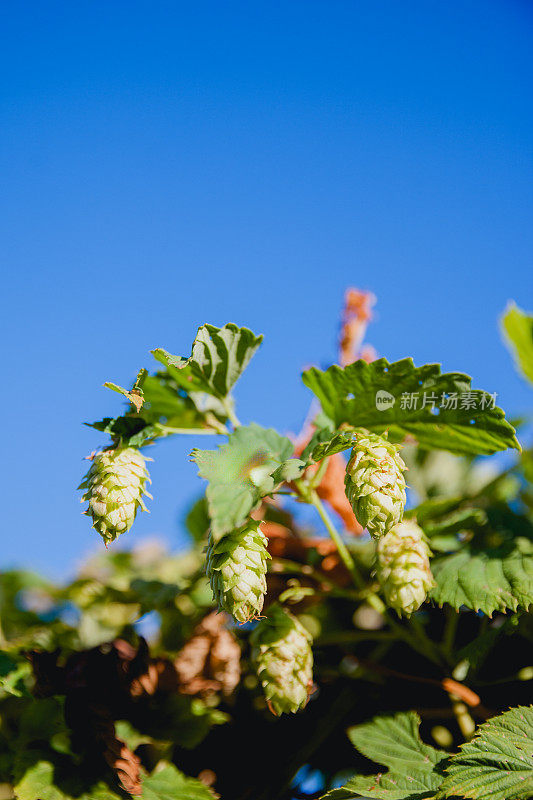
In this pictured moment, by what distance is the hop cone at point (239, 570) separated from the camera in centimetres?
89

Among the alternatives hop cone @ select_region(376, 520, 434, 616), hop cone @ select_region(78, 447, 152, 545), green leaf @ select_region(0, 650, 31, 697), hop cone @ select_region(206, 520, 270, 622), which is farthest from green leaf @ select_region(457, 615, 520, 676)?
green leaf @ select_region(0, 650, 31, 697)

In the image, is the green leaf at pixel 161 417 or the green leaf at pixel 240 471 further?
the green leaf at pixel 161 417

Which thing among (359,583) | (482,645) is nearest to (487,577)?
(482,645)

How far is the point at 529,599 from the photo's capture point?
104cm

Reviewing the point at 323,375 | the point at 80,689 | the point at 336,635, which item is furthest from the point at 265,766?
the point at 323,375

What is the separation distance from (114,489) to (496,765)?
721 millimetres

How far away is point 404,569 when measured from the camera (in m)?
1.04

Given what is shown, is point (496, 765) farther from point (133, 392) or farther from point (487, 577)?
point (133, 392)

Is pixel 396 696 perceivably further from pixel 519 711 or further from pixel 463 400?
pixel 463 400

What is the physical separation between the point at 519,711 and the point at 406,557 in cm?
30

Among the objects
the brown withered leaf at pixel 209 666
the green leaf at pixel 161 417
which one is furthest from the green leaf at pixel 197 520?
the green leaf at pixel 161 417

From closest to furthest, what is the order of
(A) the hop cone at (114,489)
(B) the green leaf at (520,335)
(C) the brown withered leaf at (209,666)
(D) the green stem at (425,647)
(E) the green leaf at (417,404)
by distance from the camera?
1. (A) the hop cone at (114,489)
2. (E) the green leaf at (417,404)
3. (D) the green stem at (425,647)
4. (C) the brown withered leaf at (209,666)
5. (B) the green leaf at (520,335)

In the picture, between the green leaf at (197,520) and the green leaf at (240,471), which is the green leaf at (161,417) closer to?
the green leaf at (240,471)

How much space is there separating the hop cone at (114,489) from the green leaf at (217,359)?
19 cm
